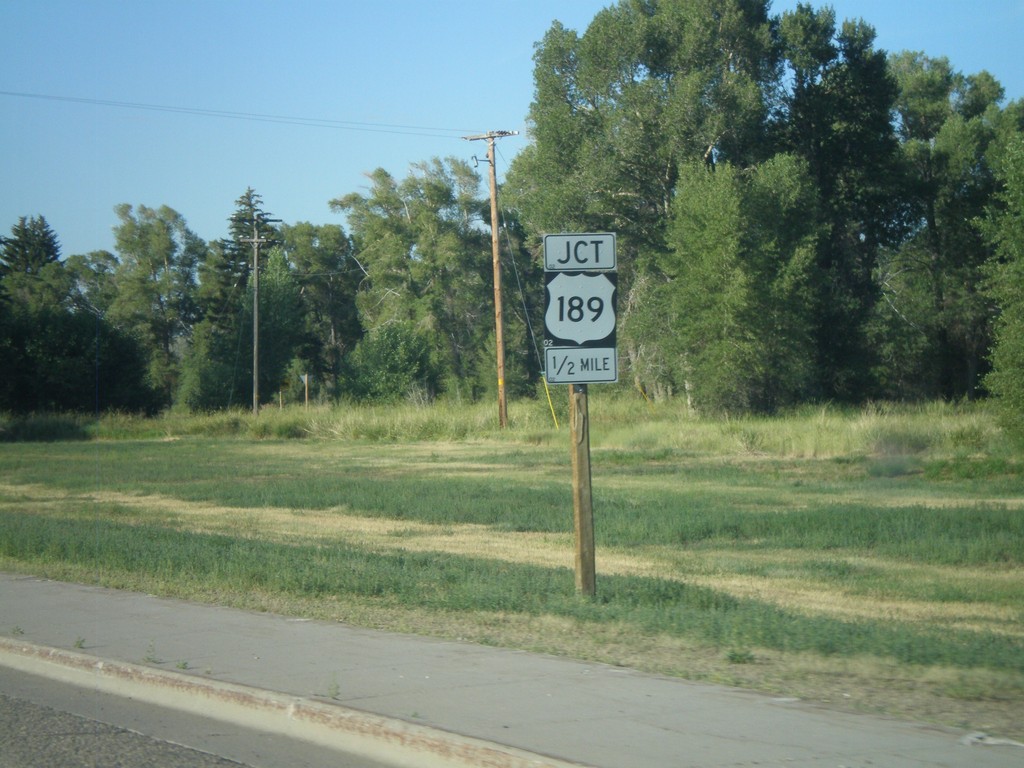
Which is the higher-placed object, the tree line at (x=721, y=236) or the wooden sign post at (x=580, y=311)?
the tree line at (x=721, y=236)

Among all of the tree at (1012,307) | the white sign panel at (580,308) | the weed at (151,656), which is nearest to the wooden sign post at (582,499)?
the white sign panel at (580,308)

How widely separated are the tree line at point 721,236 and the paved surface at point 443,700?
2639 cm

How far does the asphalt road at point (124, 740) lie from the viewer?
6.59m

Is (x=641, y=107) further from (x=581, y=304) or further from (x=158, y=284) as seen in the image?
(x=158, y=284)

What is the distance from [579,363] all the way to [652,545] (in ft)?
22.8

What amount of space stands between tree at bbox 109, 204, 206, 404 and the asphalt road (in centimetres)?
8027

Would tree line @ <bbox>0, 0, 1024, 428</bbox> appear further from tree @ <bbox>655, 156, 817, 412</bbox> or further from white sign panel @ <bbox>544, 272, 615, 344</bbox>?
white sign panel @ <bbox>544, 272, 615, 344</bbox>

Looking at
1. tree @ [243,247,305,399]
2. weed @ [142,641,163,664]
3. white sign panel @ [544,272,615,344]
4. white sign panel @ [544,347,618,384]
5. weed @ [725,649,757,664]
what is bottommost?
weed @ [142,641,163,664]

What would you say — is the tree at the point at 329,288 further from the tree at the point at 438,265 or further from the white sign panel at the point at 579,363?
the white sign panel at the point at 579,363

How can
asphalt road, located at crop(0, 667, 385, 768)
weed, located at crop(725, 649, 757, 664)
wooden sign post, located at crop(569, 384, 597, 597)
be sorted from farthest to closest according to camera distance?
wooden sign post, located at crop(569, 384, 597, 597) → weed, located at crop(725, 649, 757, 664) → asphalt road, located at crop(0, 667, 385, 768)

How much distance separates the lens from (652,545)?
16.8 metres

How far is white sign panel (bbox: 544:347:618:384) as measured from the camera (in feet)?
34.5

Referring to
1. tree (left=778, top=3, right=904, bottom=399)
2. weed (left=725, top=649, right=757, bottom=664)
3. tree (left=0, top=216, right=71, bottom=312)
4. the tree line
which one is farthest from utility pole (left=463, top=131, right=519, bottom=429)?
tree (left=0, top=216, right=71, bottom=312)

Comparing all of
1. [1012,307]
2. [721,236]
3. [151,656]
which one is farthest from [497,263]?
[151,656]
